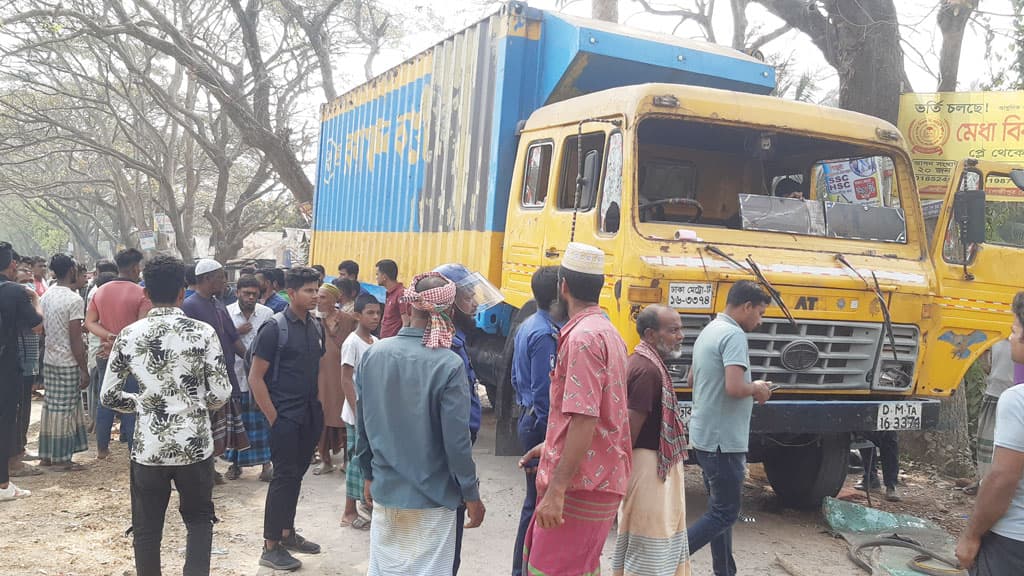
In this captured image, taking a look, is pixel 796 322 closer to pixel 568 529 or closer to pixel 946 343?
pixel 946 343

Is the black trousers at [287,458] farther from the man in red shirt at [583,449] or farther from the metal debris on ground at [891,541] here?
the metal debris on ground at [891,541]

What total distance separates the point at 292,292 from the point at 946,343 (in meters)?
4.22

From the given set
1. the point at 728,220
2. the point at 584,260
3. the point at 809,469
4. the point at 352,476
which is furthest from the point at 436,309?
the point at 809,469

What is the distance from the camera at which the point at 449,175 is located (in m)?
7.50

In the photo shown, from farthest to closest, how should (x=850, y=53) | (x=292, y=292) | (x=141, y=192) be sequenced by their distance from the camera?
1. (x=141, y=192)
2. (x=850, y=53)
3. (x=292, y=292)

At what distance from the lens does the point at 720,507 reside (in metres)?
4.11

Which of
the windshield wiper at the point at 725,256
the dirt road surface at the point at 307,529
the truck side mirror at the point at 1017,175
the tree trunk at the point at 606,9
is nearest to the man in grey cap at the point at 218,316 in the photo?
the dirt road surface at the point at 307,529

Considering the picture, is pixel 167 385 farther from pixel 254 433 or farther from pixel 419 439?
pixel 254 433

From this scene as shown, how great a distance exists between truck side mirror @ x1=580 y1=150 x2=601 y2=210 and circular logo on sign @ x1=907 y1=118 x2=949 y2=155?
15.0 ft

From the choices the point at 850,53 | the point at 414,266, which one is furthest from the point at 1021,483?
the point at 850,53

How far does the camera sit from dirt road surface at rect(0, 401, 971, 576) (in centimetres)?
479

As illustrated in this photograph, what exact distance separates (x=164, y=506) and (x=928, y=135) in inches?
301

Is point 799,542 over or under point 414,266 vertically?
under

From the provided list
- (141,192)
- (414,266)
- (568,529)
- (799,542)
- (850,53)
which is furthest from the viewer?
(141,192)
